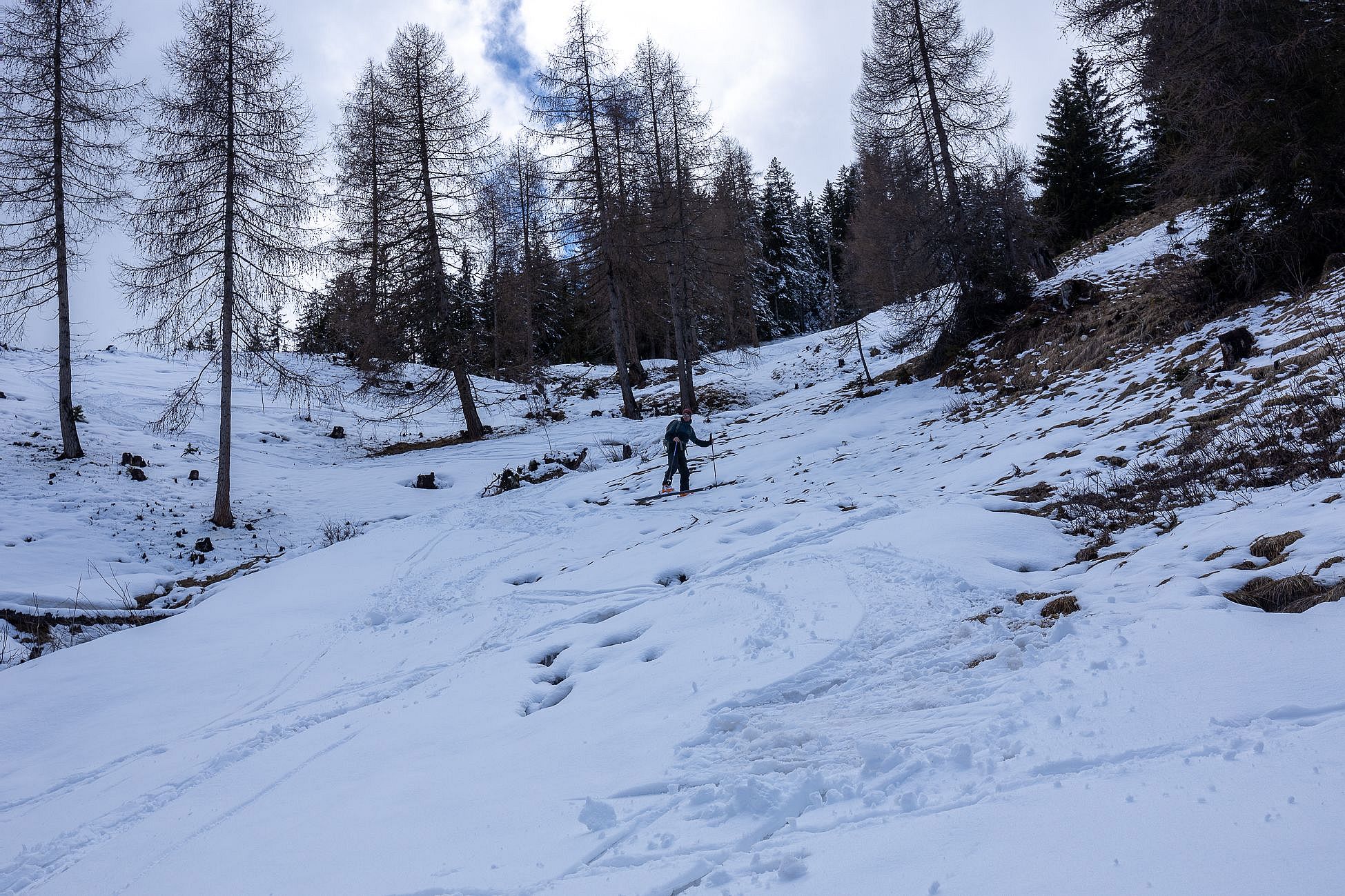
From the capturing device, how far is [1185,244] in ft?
45.3

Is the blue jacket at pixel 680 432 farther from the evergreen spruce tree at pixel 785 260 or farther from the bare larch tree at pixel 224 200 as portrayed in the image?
the evergreen spruce tree at pixel 785 260

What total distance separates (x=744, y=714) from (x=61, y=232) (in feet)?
60.1

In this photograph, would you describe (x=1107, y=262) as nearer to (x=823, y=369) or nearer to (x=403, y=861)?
(x=823, y=369)

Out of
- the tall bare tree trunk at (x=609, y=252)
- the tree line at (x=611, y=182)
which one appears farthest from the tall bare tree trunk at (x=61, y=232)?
the tall bare tree trunk at (x=609, y=252)

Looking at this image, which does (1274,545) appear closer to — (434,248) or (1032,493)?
(1032,493)

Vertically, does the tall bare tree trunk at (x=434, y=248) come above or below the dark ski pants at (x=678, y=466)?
above

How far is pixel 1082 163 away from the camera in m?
25.7

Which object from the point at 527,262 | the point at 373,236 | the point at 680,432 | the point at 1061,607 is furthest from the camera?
the point at 527,262

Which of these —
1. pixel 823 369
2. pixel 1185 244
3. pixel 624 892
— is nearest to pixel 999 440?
pixel 1185 244

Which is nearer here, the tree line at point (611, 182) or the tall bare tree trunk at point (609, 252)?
the tree line at point (611, 182)

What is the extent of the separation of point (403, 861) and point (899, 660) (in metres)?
3.00

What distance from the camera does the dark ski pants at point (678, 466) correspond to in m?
11.1

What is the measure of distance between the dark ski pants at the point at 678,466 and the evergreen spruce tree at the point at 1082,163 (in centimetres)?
2146

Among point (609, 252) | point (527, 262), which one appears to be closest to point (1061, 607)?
point (609, 252)
